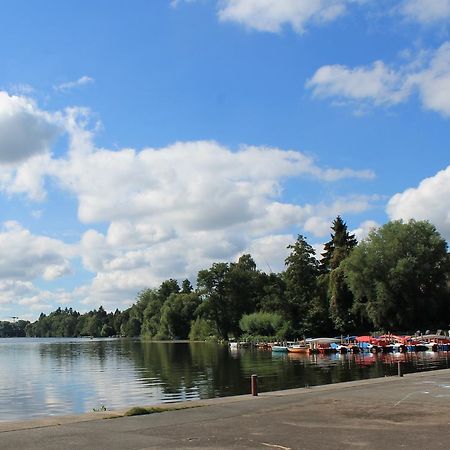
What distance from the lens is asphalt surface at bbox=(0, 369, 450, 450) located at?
1359cm

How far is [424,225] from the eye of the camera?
3794 inches

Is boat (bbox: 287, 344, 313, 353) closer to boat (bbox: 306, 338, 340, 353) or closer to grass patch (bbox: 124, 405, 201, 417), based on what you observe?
boat (bbox: 306, 338, 340, 353)

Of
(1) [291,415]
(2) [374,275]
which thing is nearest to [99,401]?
(1) [291,415]

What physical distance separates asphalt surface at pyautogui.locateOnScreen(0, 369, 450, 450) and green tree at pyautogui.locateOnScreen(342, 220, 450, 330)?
72.7 m

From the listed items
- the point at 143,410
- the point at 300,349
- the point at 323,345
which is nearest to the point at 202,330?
the point at 300,349

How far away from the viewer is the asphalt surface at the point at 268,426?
13594 millimetres

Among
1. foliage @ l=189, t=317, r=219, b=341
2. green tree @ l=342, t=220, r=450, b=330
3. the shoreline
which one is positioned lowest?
foliage @ l=189, t=317, r=219, b=341

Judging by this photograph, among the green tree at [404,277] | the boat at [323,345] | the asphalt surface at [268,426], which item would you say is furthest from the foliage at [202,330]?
the asphalt surface at [268,426]

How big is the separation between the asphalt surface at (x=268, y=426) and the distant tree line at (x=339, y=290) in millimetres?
73211

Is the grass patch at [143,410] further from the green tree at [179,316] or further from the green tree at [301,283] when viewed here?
the green tree at [179,316]

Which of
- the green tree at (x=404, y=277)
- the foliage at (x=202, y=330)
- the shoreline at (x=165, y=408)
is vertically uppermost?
the green tree at (x=404, y=277)

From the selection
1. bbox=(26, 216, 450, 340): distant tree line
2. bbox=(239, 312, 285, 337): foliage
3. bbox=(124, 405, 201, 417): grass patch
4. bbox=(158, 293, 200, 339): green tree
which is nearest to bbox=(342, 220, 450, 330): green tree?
bbox=(26, 216, 450, 340): distant tree line

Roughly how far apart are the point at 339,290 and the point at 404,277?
16135mm

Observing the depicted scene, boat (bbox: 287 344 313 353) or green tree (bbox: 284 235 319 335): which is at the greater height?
green tree (bbox: 284 235 319 335)
